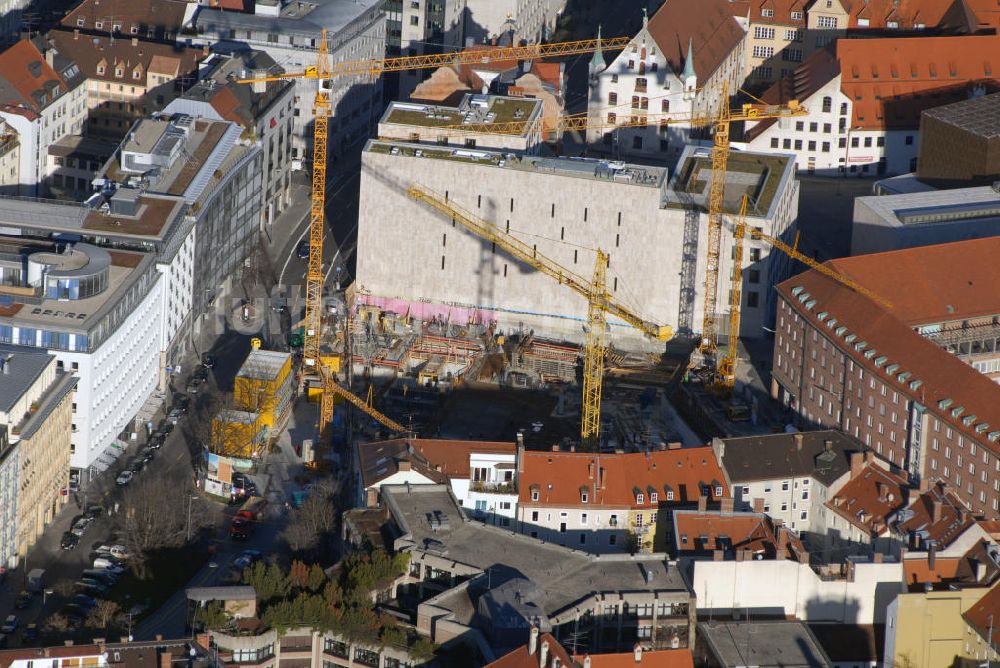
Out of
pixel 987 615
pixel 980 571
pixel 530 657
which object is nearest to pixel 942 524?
pixel 980 571

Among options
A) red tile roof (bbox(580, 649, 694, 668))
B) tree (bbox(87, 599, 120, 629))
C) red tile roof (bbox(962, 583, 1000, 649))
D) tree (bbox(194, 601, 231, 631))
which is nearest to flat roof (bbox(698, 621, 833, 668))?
red tile roof (bbox(580, 649, 694, 668))

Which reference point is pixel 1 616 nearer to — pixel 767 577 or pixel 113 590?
pixel 113 590

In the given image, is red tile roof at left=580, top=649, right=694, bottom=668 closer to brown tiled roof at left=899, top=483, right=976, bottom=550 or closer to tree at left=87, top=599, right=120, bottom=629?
brown tiled roof at left=899, top=483, right=976, bottom=550

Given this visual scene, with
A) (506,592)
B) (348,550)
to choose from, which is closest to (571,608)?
(506,592)

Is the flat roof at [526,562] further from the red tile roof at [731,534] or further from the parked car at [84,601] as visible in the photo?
the parked car at [84,601]

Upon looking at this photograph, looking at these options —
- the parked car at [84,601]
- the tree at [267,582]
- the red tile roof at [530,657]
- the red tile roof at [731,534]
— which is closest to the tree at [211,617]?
Answer: the tree at [267,582]

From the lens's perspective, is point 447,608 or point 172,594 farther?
point 172,594

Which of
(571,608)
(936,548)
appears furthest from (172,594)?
(936,548)

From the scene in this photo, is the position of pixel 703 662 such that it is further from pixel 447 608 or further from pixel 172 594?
pixel 172 594
